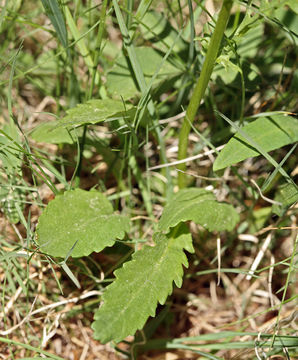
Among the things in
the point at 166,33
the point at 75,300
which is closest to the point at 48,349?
the point at 75,300

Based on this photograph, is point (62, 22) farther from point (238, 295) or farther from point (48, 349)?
point (238, 295)

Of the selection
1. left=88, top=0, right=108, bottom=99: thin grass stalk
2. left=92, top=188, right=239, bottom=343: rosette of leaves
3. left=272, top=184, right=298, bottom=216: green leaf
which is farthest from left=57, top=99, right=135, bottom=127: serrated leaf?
left=272, top=184, right=298, bottom=216: green leaf

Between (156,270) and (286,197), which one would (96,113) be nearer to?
(156,270)

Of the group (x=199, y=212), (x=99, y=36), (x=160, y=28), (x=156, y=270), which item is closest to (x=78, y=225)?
(x=156, y=270)

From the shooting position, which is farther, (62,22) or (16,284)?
(16,284)

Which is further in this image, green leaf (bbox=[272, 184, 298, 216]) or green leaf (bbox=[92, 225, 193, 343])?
green leaf (bbox=[272, 184, 298, 216])

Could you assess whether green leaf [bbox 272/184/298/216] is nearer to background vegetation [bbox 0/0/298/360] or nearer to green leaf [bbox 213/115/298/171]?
background vegetation [bbox 0/0/298/360]

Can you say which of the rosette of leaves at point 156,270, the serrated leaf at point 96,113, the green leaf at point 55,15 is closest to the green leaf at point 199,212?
the rosette of leaves at point 156,270
